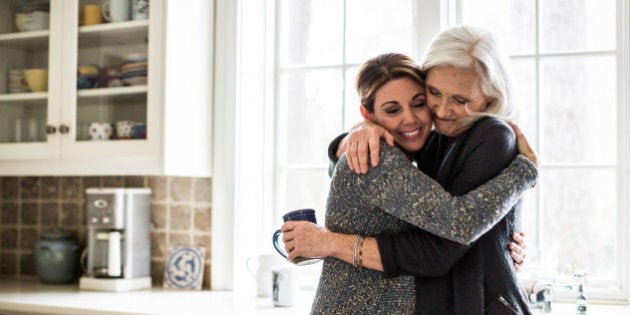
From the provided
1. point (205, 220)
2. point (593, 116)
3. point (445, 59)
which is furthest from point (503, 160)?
point (205, 220)

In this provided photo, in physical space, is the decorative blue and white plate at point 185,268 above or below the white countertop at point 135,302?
above

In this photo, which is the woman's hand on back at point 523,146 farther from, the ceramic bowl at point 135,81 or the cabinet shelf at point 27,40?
the cabinet shelf at point 27,40

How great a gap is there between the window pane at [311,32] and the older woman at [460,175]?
141 cm

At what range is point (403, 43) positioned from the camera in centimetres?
314

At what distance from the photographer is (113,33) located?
312 cm

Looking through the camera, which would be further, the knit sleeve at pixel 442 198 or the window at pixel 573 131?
the window at pixel 573 131

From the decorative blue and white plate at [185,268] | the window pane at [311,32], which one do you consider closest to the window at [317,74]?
the window pane at [311,32]

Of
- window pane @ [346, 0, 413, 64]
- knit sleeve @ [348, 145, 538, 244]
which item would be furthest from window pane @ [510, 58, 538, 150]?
knit sleeve @ [348, 145, 538, 244]

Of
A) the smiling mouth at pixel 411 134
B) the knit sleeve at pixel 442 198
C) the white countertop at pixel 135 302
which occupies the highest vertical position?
the smiling mouth at pixel 411 134

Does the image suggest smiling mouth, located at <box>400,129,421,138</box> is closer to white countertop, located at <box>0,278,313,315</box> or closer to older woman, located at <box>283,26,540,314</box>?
older woman, located at <box>283,26,540,314</box>

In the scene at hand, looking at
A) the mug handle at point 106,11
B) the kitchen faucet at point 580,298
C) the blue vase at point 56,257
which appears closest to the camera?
the kitchen faucet at point 580,298

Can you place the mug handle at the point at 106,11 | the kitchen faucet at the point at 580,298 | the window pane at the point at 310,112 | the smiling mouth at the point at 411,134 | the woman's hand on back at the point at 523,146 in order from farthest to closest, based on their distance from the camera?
the window pane at the point at 310,112, the mug handle at the point at 106,11, the kitchen faucet at the point at 580,298, the smiling mouth at the point at 411,134, the woman's hand on back at the point at 523,146

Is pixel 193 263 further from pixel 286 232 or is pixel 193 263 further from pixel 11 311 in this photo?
pixel 286 232

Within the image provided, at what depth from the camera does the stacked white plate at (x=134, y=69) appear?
3.02 meters
